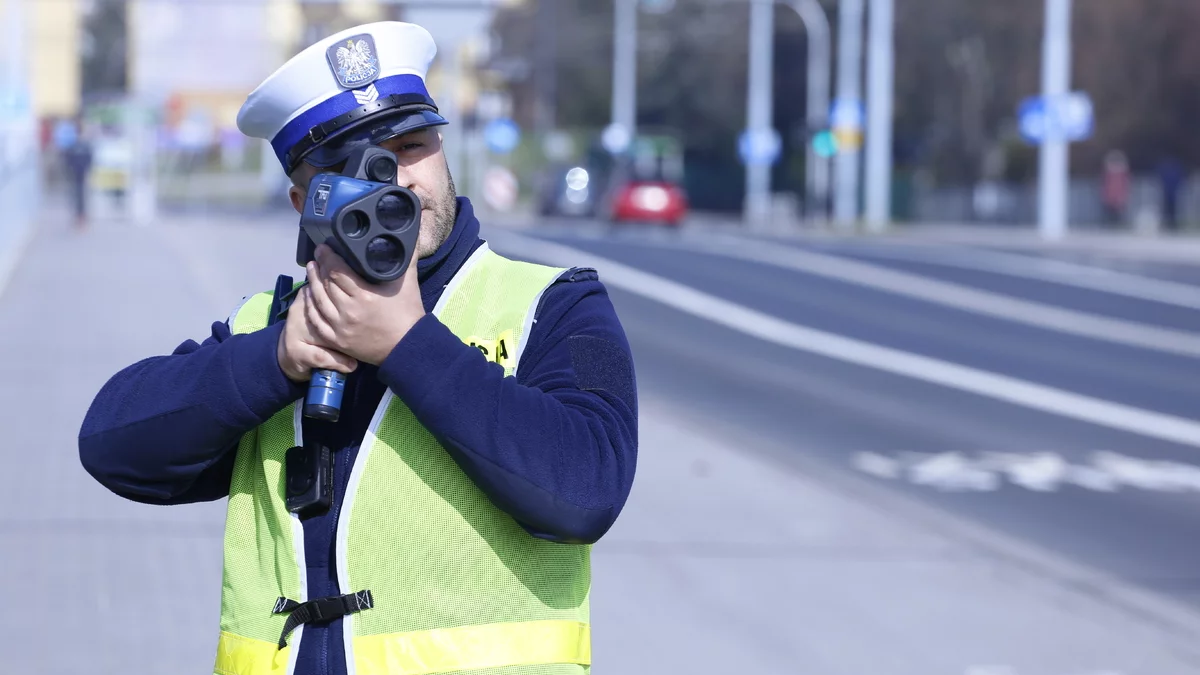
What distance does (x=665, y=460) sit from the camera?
421 inches

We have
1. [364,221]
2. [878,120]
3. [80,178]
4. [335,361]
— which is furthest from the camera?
[878,120]

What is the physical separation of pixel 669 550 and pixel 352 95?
5.82 m

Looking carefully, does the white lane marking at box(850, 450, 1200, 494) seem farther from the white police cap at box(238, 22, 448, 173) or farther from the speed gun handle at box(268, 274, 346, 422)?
the speed gun handle at box(268, 274, 346, 422)

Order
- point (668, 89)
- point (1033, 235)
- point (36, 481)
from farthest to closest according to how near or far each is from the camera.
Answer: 1. point (668, 89)
2. point (1033, 235)
3. point (36, 481)

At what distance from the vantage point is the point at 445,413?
2318mm

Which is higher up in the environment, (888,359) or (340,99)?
(340,99)

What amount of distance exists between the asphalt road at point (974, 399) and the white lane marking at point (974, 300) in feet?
0.74

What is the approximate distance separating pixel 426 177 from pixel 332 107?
0.15 meters

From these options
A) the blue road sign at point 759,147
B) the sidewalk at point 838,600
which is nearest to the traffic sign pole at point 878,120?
the blue road sign at point 759,147

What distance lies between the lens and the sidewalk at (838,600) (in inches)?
253

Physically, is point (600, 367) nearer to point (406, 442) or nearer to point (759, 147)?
Answer: point (406, 442)

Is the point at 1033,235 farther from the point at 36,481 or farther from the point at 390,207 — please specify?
the point at 390,207

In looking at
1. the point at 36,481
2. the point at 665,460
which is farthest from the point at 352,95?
the point at 665,460

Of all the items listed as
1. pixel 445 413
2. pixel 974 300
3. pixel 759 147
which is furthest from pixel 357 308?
pixel 759 147
